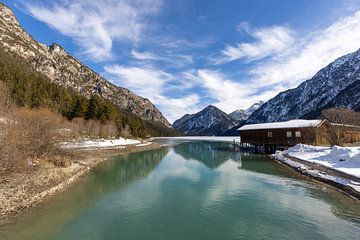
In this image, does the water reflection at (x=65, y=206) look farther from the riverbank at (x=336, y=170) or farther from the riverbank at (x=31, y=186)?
the riverbank at (x=336, y=170)

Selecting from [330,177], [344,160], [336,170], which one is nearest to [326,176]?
[330,177]

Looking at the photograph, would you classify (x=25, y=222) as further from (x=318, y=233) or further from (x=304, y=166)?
(x=304, y=166)

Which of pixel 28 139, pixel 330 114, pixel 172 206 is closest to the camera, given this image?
pixel 172 206

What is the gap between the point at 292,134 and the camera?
52.1m

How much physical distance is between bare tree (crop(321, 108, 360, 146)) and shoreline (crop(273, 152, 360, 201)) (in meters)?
18.3

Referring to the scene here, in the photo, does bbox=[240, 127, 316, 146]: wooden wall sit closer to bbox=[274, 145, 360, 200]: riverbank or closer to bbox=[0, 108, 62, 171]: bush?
bbox=[274, 145, 360, 200]: riverbank

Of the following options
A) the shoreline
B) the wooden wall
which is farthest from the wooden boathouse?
the shoreline

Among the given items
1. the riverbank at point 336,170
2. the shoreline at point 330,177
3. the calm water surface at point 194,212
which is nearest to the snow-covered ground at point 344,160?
the riverbank at point 336,170

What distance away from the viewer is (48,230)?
13164mm

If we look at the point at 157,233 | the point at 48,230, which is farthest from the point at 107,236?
the point at 48,230

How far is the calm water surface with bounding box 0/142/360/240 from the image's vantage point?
12727mm

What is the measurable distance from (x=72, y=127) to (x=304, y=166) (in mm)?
51754

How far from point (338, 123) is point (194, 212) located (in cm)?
4534

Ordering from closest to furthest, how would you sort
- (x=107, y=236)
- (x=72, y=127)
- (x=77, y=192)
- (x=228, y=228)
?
(x=107, y=236) < (x=228, y=228) < (x=77, y=192) < (x=72, y=127)
